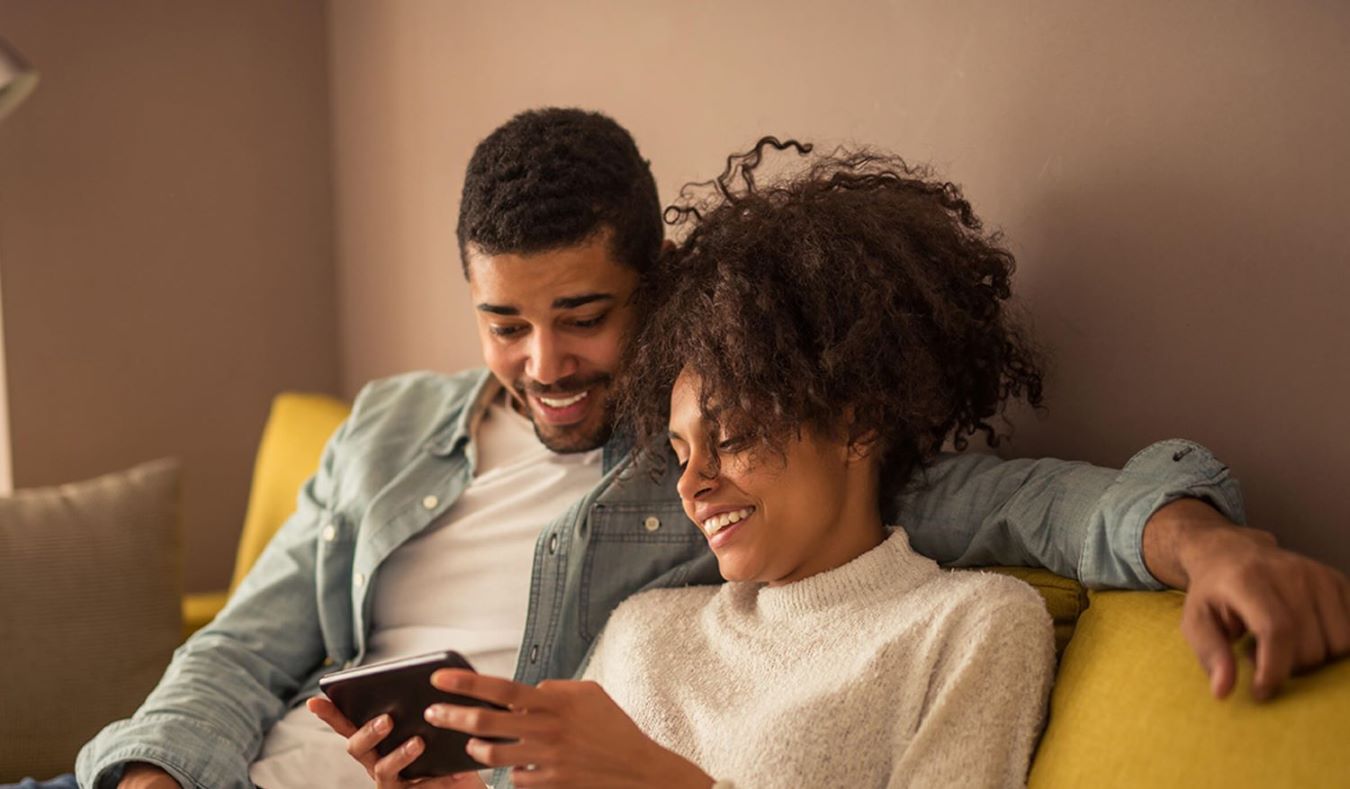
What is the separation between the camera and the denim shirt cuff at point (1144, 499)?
1.14m

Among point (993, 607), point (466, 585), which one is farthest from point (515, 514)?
point (993, 607)

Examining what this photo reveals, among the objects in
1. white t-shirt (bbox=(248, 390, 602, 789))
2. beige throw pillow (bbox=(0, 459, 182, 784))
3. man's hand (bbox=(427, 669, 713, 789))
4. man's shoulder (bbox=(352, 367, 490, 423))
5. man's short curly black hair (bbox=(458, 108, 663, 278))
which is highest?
man's short curly black hair (bbox=(458, 108, 663, 278))

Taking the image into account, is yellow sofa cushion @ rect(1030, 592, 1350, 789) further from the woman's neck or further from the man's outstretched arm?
the woman's neck

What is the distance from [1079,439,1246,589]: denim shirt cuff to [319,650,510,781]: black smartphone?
22.0 inches

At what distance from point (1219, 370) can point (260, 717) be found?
1231 mm

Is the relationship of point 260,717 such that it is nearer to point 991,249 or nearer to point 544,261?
point 544,261

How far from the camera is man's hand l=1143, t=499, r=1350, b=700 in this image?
94cm

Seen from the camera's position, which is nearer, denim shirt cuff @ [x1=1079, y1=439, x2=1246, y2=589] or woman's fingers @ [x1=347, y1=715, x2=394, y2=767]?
denim shirt cuff @ [x1=1079, y1=439, x2=1246, y2=589]

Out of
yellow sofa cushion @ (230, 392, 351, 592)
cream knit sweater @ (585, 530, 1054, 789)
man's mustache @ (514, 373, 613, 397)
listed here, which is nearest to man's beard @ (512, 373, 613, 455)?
man's mustache @ (514, 373, 613, 397)

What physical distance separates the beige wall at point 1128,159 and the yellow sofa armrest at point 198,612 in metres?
1.17

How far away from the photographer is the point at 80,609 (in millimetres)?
2158

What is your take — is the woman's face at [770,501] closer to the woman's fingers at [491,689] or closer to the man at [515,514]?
the man at [515,514]

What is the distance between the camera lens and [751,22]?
72.9 inches

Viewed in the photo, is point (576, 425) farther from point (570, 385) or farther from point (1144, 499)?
point (1144, 499)
